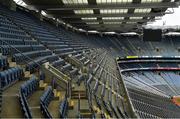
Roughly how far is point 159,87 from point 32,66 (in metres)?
28.7

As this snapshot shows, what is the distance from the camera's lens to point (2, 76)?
22.3 feet

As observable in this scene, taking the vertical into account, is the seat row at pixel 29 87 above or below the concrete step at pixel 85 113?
above

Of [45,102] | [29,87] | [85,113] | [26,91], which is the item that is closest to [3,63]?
[29,87]

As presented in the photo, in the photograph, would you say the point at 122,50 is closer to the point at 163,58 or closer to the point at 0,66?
the point at 163,58

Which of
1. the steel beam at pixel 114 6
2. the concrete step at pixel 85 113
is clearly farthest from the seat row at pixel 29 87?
the steel beam at pixel 114 6

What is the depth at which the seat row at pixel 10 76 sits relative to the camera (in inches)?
272

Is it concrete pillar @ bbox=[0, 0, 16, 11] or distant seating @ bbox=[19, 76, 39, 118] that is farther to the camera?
concrete pillar @ bbox=[0, 0, 16, 11]

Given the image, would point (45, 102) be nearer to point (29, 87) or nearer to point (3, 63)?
point (29, 87)

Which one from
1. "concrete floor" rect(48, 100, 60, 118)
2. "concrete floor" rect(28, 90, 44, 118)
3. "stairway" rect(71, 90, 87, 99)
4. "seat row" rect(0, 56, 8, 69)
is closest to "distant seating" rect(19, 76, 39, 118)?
"concrete floor" rect(28, 90, 44, 118)

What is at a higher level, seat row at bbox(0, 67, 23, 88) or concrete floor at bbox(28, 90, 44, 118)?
seat row at bbox(0, 67, 23, 88)

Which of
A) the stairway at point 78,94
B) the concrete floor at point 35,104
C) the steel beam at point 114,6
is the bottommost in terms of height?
the stairway at point 78,94

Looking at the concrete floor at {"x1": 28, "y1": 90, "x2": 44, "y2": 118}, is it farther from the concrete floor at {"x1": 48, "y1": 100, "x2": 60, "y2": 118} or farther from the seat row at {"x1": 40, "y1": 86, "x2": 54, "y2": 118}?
the concrete floor at {"x1": 48, "y1": 100, "x2": 60, "y2": 118}

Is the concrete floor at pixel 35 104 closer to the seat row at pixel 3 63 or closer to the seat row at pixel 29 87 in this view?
the seat row at pixel 29 87

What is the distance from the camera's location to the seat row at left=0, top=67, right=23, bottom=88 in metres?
6.90
